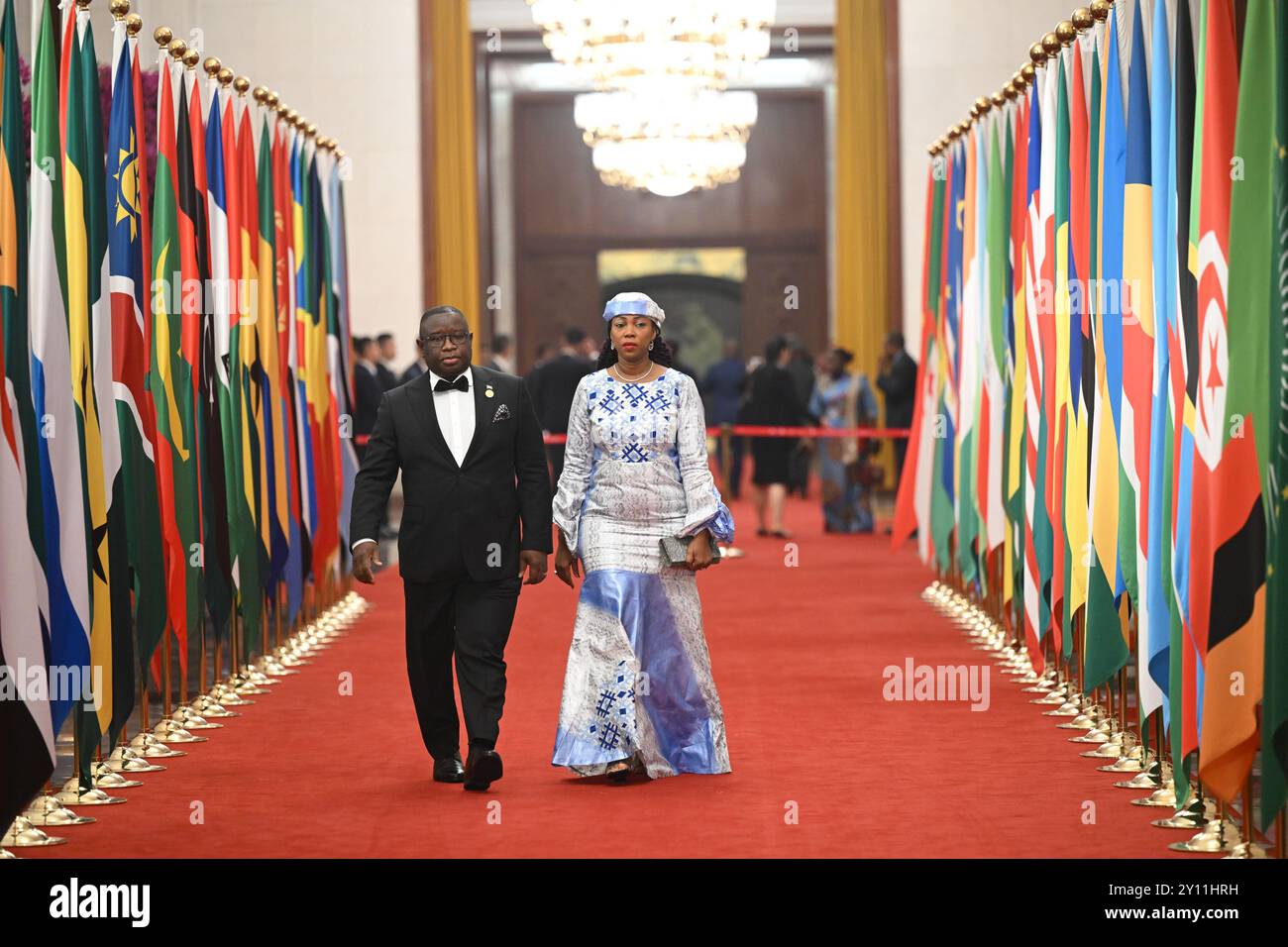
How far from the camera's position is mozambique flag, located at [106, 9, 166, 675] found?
278 inches

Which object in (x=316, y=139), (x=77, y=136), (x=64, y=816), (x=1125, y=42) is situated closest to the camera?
(x=64, y=816)

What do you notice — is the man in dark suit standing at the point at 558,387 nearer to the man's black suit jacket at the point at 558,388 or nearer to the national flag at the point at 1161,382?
the man's black suit jacket at the point at 558,388

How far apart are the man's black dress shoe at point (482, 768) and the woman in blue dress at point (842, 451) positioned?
10.4 m

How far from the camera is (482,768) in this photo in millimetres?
6344

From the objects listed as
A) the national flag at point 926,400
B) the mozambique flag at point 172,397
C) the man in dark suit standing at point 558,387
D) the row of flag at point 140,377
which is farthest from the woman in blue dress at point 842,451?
the mozambique flag at point 172,397

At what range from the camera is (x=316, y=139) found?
1107cm

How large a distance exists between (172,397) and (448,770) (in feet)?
7.24

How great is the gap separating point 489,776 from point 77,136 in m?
2.60

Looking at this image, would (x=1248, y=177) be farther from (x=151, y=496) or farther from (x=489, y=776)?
(x=151, y=496)

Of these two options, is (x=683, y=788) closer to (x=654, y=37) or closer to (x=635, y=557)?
(x=635, y=557)

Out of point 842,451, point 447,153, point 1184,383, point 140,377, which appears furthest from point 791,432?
point 1184,383

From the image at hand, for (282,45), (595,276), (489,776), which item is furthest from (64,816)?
(595,276)

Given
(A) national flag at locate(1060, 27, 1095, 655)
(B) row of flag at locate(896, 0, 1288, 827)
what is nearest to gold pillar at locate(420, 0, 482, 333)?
(B) row of flag at locate(896, 0, 1288, 827)

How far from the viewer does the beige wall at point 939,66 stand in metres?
19.7
